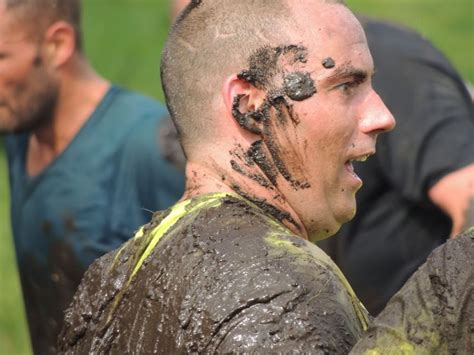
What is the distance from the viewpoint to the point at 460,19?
13.7m

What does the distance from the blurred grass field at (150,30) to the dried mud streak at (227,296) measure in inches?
346

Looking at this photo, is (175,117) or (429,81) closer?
(175,117)

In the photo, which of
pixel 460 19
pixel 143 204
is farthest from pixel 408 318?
pixel 460 19

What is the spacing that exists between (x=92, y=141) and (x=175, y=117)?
8.25 feet

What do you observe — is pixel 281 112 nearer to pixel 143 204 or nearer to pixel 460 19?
pixel 143 204

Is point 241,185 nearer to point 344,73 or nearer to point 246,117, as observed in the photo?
point 246,117

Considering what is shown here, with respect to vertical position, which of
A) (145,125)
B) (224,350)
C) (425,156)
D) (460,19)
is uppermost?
(224,350)

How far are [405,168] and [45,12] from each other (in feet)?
5.06

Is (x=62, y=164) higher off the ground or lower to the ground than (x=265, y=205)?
lower

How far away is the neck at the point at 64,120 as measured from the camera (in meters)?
5.94

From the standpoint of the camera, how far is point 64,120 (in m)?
5.96

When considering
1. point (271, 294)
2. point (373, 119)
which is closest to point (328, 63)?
point (373, 119)

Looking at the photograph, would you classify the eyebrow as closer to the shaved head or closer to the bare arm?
the shaved head

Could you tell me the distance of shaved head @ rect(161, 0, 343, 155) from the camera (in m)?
3.32
